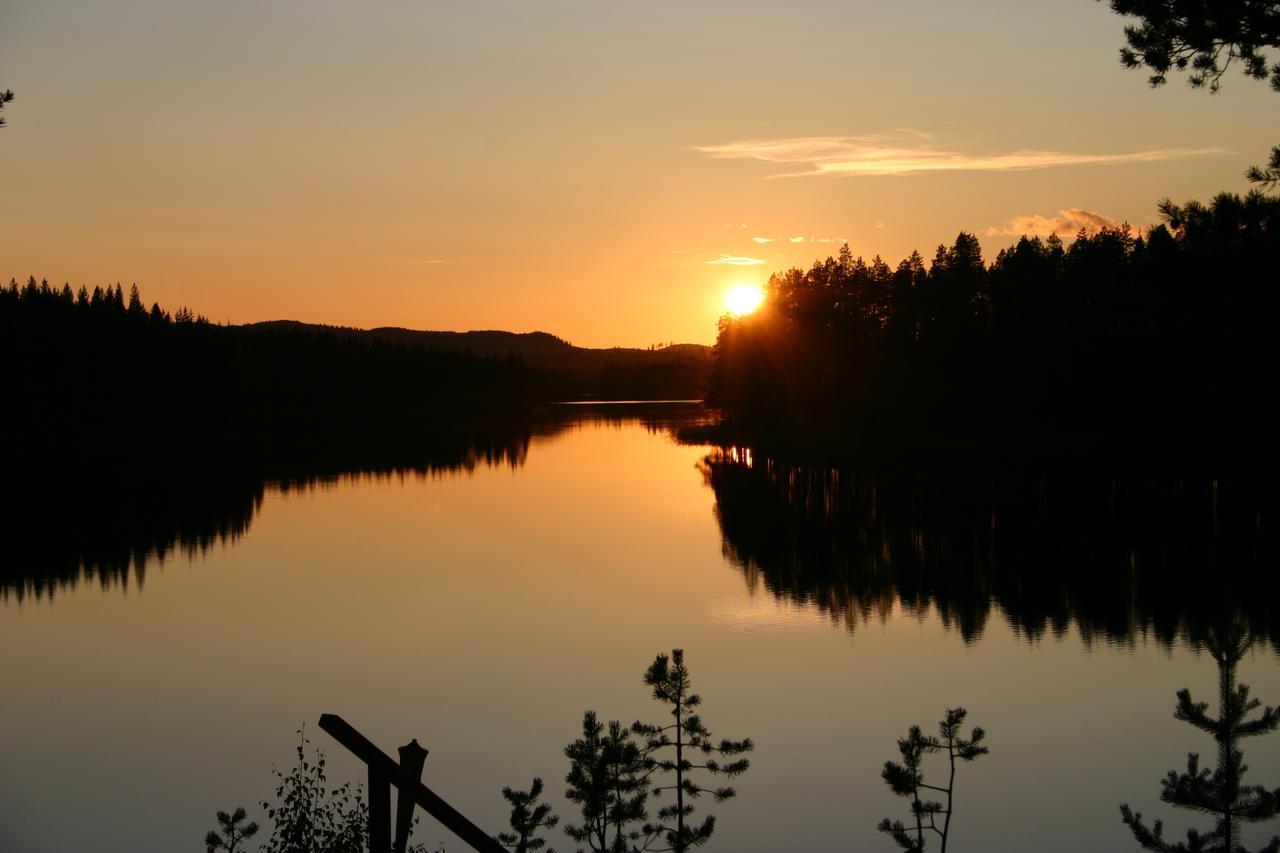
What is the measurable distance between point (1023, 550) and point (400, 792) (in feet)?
103

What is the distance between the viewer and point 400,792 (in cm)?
746

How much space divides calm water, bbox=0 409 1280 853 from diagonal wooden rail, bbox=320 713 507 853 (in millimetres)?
7811

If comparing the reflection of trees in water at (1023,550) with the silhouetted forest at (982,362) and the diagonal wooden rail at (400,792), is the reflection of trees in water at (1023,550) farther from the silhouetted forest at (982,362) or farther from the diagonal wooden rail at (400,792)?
the diagonal wooden rail at (400,792)

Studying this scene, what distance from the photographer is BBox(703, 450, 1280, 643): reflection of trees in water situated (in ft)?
90.5

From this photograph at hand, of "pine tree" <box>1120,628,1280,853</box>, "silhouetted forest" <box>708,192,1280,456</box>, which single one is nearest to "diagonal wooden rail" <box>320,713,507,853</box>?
"pine tree" <box>1120,628,1280,853</box>

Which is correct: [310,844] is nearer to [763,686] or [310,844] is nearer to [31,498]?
[763,686]

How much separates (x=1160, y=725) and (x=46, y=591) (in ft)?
94.1

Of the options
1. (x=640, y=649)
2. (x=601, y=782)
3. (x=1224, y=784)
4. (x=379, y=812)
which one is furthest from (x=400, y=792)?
(x=640, y=649)

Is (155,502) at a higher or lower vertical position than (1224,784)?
lower

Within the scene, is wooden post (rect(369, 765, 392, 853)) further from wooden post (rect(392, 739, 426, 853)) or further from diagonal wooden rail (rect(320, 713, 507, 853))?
wooden post (rect(392, 739, 426, 853))

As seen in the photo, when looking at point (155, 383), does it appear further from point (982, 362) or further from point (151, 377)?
point (982, 362)

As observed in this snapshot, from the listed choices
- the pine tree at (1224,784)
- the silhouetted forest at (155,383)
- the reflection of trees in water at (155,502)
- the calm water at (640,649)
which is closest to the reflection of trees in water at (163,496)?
the reflection of trees in water at (155,502)

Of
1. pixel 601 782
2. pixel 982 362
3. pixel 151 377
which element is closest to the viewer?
pixel 601 782

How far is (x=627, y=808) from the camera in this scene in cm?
1189
